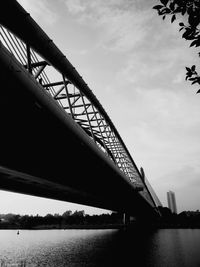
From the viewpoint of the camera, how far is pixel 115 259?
2422 centimetres

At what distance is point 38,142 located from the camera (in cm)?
Result: 1266

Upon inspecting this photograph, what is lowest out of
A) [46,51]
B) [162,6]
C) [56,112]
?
[162,6]

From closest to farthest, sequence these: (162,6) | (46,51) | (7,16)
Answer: (162,6), (7,16), (46,51)

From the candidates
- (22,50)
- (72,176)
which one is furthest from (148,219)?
(22,50)

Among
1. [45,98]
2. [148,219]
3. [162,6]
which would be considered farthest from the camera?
[148,219]

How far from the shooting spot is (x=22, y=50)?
359 inches

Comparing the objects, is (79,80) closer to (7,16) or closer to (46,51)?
(46,51)

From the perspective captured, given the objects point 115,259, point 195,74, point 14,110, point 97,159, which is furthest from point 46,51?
point 115,259

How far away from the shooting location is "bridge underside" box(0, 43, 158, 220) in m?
8.04

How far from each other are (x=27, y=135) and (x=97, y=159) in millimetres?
6219

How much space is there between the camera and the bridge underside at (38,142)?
8039mm

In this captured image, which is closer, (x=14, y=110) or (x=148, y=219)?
(x=14, y=110)

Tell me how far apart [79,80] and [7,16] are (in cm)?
622

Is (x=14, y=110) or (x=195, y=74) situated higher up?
(x=14, y=110)
